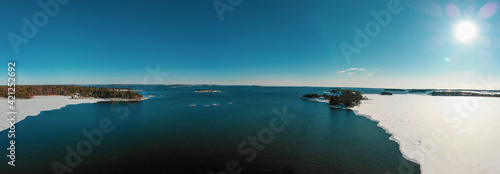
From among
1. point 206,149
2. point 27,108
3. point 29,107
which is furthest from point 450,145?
point 29,107

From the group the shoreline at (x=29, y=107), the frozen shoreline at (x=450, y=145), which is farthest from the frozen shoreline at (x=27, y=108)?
the frozen shoreline at (x=450, y=145)

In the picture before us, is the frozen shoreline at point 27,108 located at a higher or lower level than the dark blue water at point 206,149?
higher

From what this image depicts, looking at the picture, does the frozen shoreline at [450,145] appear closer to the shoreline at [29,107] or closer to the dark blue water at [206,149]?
the dark blue water at [206,149]

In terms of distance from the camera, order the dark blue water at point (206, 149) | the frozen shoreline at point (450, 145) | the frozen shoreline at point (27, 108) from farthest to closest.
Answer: the frozen shoreline at point (27, 108), the dark blue water at point (206, 149), the frozen shoreline at point (450, 145)

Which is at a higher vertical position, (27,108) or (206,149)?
(27,108)

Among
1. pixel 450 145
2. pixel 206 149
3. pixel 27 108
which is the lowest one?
pixel 206 149

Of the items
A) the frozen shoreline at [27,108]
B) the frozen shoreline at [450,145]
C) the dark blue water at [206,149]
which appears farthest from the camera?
the frozen shoreline at [27,108]

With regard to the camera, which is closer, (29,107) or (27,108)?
(27,108)

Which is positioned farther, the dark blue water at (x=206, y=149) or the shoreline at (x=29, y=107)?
the shoreline at (x=29, y=107)

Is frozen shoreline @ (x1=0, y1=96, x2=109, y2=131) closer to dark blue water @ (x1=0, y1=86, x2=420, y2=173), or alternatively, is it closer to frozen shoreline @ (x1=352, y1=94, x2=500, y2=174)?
dark blue water @ (x1=0, y1=86, x2=420, y2=173)

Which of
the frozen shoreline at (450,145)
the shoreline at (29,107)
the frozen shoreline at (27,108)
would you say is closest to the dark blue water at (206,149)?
the frozen shoreline at (450,145)

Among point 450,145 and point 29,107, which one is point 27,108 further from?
point 450,145

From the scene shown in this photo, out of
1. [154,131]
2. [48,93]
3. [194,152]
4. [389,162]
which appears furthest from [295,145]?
[48,93]
